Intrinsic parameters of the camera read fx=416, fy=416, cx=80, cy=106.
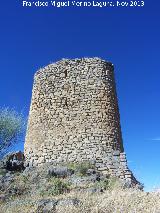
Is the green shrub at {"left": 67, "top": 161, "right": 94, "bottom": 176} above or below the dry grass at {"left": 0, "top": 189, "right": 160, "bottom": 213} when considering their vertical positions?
above

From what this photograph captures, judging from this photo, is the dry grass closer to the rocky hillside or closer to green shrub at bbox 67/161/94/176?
the rocky hillside

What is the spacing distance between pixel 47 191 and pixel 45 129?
4607mm

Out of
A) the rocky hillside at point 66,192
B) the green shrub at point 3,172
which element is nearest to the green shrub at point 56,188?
the rocky hillside at point 66,192

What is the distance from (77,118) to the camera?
2014 cm

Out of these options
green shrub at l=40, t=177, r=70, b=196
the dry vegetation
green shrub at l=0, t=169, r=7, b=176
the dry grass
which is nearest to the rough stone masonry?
green shrub at l=0, t=169, r=7, b=176

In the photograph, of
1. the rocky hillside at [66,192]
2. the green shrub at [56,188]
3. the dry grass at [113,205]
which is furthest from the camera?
the green shrub at [56,188]

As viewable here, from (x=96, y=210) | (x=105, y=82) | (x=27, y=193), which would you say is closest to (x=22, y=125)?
(x=105, y=82)

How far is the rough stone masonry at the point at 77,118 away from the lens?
19562mm

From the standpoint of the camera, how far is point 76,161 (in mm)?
19453

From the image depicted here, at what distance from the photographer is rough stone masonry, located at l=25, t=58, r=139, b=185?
19.6 meters

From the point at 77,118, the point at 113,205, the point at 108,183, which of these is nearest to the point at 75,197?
the point at 113,205

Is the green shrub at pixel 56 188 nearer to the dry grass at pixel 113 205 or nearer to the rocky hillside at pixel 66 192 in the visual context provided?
the rocky hillside at pixel 66 192

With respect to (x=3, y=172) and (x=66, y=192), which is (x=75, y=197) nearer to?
(x=66, y=192)

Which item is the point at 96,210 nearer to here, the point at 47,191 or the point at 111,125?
the point at 47,191
